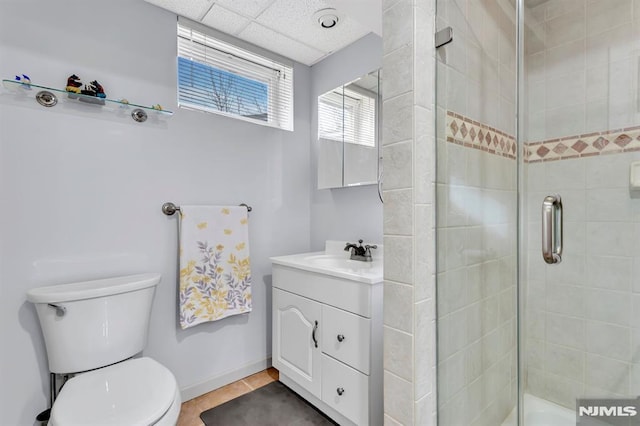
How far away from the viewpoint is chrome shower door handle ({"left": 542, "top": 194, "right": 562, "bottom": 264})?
1.07 metres

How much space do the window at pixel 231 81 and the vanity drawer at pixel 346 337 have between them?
141cm

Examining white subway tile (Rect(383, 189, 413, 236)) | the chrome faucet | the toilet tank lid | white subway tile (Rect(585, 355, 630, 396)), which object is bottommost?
white subway tile (Rect(585, 355, 630, 396))

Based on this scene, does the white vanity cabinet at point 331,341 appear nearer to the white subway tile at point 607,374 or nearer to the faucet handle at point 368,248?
the faucet handle at point 368,248

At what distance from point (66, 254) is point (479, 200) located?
184cm

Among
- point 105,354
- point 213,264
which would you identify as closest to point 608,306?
point 213,264

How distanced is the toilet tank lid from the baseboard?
75 centimetres

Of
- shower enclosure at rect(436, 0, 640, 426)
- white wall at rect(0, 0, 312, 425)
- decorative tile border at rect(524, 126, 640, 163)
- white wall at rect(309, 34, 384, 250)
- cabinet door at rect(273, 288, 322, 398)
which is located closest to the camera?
shower enclosure at rect(436, 0, 640, 426)

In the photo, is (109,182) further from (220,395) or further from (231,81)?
(220,395)

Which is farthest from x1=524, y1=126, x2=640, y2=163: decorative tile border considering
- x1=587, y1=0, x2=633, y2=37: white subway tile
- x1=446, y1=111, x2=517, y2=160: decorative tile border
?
x1=587, y1=0, x2=633, y2=37: white subway tile

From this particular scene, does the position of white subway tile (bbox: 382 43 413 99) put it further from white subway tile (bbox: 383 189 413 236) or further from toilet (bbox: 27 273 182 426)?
toilet (bbox: 27 273 182 426)

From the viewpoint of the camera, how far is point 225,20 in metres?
1.82

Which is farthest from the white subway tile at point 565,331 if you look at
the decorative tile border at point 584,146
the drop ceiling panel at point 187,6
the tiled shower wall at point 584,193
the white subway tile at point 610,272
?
the drop ceiling panel at point 187,6

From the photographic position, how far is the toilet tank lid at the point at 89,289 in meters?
1.25

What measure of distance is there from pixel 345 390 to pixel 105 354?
3.64ft
